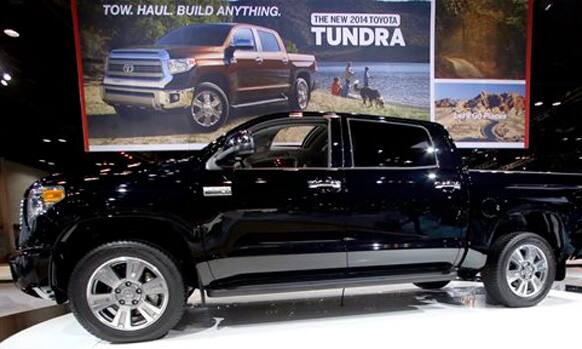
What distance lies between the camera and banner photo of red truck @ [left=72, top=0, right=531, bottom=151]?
5574 mm

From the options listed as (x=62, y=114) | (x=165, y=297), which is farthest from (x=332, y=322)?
(x=62, y=114)

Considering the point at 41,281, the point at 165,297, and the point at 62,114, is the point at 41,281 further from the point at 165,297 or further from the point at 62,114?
the point at 62,114

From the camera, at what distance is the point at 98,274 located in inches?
98.7

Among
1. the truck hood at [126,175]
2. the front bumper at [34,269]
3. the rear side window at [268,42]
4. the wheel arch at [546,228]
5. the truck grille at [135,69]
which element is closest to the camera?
the front bumper at [34,269]

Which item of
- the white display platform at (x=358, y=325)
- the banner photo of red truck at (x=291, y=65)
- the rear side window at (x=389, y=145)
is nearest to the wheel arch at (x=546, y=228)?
the white display platform at (x=358, y=325)

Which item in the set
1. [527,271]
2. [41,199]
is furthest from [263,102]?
[527,271]

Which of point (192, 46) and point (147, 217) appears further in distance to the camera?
point (192, 46)

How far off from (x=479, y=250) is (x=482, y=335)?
0.75 meters

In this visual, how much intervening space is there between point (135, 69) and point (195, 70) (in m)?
0.83

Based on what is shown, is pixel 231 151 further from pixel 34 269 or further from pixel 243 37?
pixel 243 37

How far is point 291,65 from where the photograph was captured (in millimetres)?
5816

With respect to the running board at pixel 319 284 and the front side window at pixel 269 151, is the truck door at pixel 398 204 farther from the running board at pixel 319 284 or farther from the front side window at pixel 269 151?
the front side window at pixel 269 151

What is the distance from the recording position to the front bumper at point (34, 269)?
246 centimetres

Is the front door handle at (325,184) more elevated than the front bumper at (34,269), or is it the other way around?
the front door handle at (325,184)
